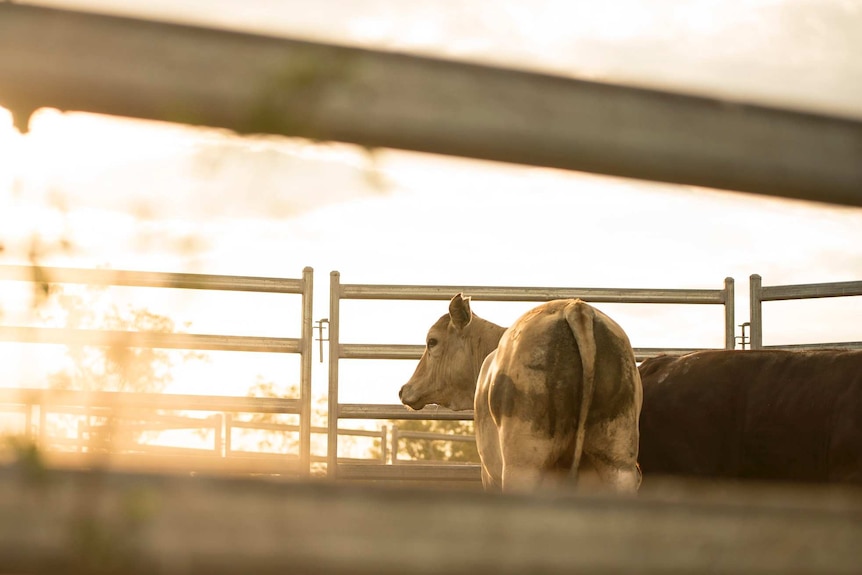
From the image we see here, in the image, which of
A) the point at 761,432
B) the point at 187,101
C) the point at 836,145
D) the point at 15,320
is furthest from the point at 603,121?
the point at 761,432

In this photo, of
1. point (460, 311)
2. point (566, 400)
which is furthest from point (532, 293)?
point (566, 400)

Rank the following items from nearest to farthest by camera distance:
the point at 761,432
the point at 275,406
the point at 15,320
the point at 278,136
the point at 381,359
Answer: the point at 278,136, the point at 15,320, the point at 761,432, the point at 275,406, the point at 381,359

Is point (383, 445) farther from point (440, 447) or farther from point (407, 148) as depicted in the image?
point (407, 148)

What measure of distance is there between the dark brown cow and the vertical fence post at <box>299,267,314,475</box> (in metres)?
2.25

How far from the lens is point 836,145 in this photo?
0.88 metres

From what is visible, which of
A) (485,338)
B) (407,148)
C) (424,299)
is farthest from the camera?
(424,299)

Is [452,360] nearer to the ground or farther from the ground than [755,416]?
farther from the ground

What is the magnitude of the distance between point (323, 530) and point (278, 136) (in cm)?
30

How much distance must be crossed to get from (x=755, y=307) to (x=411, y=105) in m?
7.01

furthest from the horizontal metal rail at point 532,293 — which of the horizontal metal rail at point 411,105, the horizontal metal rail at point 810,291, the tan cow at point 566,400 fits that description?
the horizontal metal rail at point 411,105

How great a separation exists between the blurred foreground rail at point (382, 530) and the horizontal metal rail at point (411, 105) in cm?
26

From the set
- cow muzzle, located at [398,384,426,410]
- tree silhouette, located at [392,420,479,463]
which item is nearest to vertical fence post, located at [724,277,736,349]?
cow muzzle, located at [398,384,426,410]

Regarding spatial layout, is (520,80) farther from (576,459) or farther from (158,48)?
(576,459)

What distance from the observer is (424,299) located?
7383mm
